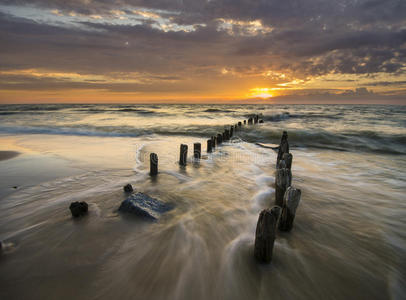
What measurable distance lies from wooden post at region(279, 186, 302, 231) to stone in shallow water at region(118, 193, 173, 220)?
8.22 feet

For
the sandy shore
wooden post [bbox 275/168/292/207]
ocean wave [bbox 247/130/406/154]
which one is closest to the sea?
wooden post [bbox 275/168/292/207]

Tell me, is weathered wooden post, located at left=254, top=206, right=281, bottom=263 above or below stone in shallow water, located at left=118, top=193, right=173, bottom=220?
above

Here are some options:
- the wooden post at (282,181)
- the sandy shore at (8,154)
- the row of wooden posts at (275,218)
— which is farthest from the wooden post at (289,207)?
the sandy shore at (8,154)

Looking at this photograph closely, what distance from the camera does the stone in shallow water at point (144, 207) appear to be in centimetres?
434

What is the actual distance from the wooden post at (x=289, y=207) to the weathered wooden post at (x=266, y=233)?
684 mm

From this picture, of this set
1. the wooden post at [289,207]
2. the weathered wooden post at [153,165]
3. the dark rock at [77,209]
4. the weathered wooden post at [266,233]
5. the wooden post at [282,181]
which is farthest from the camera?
the weathered wooden post at [153,165]

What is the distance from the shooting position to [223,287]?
2832 millimetres

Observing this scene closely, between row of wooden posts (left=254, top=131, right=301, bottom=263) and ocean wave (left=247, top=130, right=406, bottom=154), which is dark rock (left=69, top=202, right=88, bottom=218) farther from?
ocean wave (left=247, top=130, right=406, bottom=154)

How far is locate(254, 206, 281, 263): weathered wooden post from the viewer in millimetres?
2781

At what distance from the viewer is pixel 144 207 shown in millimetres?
4469

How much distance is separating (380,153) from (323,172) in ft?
24.5

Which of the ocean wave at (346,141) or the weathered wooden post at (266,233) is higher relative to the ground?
the weathered wooden post at (266,233)

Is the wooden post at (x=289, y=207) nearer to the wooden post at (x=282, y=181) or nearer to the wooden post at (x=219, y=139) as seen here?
the wooden post at (x=282, y=181)

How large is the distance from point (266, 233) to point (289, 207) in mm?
1125
